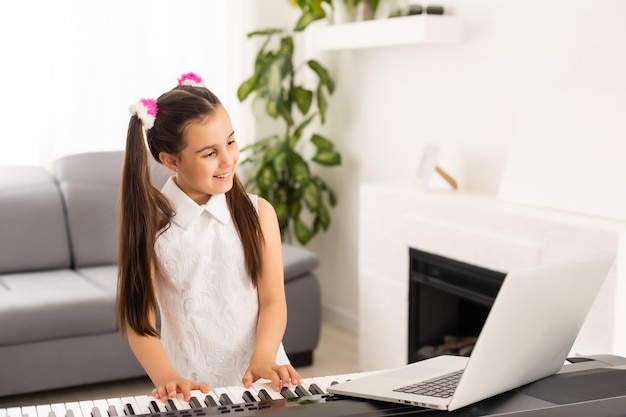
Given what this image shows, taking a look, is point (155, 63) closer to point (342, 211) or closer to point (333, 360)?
point (342, 211)

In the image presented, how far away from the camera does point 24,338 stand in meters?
3.55

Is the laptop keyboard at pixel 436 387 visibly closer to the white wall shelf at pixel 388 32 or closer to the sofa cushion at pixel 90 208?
the white wall shelf at pixel 388 32

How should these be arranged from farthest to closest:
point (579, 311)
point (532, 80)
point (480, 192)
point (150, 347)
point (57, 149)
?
point (57, 149) < point (480, 192) < point (532, 80) < point (150, 347) < point (579, 311)

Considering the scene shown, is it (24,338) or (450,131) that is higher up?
(450,131)

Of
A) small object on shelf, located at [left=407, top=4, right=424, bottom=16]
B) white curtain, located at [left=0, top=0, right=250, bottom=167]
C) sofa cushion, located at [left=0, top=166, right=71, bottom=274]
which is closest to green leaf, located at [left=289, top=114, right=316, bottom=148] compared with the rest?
white curtain, located at [left=0, top=0, right=250, bottom=167]

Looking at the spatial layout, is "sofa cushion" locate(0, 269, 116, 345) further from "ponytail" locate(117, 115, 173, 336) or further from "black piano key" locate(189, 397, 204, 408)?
"black piano key" locate(189, 397, 204, 408)

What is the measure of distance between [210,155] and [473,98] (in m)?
2.22

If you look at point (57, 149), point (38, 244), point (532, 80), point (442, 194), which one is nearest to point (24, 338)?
point (38, 244)

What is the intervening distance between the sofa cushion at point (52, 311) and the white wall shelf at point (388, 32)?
5.37ft

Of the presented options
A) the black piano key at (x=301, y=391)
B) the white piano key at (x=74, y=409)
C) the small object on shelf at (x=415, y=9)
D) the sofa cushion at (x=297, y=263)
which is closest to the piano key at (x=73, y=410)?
the white piano key at (x=74, y=409)

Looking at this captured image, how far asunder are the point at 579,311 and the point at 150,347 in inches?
32.6

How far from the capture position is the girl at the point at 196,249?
184 cm

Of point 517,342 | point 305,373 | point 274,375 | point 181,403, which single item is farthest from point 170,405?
point 305,373

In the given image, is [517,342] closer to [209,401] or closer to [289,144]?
[209,401]
